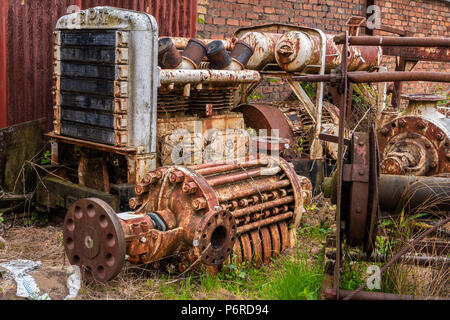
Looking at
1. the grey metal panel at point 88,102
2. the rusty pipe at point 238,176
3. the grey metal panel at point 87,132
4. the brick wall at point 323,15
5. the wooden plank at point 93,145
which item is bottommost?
the rusty pipe at point 238,176

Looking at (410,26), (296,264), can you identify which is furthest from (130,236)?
(410,26)

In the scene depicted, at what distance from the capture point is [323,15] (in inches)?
376

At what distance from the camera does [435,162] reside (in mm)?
4938

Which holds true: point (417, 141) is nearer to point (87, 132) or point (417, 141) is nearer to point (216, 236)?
point (216, 236)

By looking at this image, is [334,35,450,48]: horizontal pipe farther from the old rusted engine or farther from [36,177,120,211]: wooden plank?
[36,177,120,211]: wooden plank

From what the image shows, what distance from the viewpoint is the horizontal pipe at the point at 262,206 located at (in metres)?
3.84

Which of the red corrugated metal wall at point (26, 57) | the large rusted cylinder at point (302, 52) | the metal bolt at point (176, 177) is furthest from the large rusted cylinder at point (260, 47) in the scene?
the metal bolt at point (176, 177)

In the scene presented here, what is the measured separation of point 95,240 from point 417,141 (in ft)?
10.4

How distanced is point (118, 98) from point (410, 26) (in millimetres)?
9032

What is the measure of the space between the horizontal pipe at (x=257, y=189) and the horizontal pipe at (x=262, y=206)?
0.10 m

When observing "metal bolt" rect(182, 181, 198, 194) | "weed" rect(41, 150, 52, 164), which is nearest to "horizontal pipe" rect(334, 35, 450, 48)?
"metal bolt" rect(182, 181, 198, 194)

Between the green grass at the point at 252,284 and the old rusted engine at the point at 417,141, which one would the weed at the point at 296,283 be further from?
the old rusted engine at the point at 417,141

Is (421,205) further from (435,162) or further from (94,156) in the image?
(94,156)
